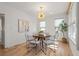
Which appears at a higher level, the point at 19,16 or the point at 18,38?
the point at 19,16

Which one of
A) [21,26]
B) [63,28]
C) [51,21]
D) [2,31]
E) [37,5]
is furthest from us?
[51,21]

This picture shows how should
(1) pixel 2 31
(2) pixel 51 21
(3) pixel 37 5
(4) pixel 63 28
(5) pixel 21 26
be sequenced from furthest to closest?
(2) pixel 51 21
(4) pixel 63 28
(5) pixel 21 26
(1) pixel 2 31
(3) pixel 37 5

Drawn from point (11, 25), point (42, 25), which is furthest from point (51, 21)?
point (11, 25)

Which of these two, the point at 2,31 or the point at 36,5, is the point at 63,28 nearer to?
the point at 36,5

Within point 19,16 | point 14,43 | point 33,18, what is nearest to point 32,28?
point 33,18

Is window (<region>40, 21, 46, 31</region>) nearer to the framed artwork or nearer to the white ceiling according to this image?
the framed artwork

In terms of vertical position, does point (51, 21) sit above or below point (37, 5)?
below

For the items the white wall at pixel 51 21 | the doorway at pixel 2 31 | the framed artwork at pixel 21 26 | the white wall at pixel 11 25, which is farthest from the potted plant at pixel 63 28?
the doorway at pixel 2 31

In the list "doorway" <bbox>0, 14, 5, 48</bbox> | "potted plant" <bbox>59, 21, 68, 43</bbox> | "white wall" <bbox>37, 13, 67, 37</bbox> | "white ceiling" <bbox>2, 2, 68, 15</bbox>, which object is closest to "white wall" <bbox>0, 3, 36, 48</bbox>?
"doorway" <bbox>0, 14, 5, 48</bbox>

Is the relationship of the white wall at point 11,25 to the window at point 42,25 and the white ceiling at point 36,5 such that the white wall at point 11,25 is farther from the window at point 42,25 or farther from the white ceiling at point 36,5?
the window at point 42,25

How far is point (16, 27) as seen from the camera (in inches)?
243

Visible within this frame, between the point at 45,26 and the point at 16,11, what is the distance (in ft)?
8.19

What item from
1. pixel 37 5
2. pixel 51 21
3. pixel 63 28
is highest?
pixel 37 5

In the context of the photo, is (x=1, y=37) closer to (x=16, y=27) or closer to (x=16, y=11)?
(x=16, y=27)
